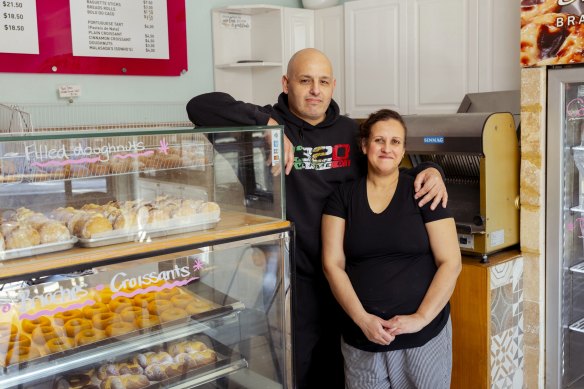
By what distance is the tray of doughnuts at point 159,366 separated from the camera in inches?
63.7

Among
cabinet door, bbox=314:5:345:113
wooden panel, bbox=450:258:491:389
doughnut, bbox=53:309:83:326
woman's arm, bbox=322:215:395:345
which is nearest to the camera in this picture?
doughnut, bbox=53:309:83:326

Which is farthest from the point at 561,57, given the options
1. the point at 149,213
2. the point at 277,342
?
the point at 149,213

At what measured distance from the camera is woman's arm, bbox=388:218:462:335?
204cm

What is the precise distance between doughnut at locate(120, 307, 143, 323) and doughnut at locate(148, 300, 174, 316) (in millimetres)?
22

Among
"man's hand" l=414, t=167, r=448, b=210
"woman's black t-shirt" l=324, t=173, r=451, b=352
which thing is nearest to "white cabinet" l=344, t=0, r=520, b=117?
"man's hand" l=414, t=167, r=448, b=210

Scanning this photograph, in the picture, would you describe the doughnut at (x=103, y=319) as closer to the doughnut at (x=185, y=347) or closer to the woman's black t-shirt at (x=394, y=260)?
the doughnut at (x=185, y=347)

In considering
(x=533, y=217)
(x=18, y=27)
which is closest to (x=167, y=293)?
(x=533, y=217)

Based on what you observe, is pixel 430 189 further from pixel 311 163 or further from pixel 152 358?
pixel 152 358

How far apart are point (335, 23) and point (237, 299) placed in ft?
9.15

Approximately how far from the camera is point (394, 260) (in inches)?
81.5

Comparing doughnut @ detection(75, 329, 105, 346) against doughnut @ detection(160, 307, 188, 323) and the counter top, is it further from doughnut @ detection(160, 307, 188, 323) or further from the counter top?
the counter top

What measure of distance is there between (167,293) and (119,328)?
0.50 ft

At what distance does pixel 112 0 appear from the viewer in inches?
149

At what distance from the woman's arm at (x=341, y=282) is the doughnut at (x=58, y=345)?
874 millimetres
